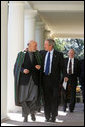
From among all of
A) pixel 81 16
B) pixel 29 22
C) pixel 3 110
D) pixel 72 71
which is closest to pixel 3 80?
pixel 3 110

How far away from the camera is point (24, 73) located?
10.6m

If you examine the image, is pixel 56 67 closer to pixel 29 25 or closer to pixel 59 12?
pixel 29 25

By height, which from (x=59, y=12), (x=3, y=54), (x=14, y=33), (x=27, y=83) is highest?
(x=59, y=12)

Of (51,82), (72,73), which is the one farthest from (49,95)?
(72,73)

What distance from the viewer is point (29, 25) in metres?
20.1

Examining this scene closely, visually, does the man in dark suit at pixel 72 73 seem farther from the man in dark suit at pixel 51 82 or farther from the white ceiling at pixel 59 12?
the white ceiling at pixel 59 12

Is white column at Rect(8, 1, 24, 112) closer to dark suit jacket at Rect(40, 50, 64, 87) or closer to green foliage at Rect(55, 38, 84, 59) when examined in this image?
dark suit jacket at Rect(40, 50, 64, 87)

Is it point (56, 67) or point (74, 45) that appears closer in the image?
point (56, 67)

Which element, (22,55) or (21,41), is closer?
(22,55)

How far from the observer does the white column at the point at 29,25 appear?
19703 millimetres

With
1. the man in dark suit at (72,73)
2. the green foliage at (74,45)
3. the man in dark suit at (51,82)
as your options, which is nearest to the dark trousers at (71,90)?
the man in dark suit at (72,73)

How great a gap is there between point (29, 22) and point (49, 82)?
32.2ft

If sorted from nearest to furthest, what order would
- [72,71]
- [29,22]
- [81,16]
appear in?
[72,71] < [29,22] < [81,16]

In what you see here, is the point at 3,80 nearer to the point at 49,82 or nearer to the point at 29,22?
the point at 49,82
